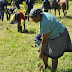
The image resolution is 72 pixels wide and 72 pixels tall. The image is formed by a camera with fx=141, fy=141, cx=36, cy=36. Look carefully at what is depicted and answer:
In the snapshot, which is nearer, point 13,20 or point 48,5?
point 13,20

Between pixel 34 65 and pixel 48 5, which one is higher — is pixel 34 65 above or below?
below

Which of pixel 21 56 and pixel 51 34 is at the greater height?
pixel 51 34

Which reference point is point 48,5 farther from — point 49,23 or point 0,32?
point 49,23

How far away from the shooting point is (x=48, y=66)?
4387 millimetres

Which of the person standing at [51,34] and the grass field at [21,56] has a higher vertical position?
the person standing at [51,34]

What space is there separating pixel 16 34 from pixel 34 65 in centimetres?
364

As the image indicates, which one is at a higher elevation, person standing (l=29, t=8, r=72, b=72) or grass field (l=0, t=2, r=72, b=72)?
person standing (l=29, t=8, r=72, b=72)

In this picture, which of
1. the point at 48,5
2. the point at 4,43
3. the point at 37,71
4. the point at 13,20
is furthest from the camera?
the point at 48,5

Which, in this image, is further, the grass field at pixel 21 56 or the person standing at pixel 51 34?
the grass field at pixel 21 56

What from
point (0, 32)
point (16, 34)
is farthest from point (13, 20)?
point (0, 32)

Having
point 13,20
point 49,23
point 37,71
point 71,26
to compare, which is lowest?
point 37,71

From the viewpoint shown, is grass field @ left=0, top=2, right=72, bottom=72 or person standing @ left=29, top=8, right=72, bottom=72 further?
grass field @ left=0, top=2, right=72, bottom=72

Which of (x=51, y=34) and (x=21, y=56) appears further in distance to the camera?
(x=21, y=56)

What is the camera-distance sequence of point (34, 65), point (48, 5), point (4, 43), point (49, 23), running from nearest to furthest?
point (49, 23) → point (34, 65) → point (4, 43) → point (48, 5)
